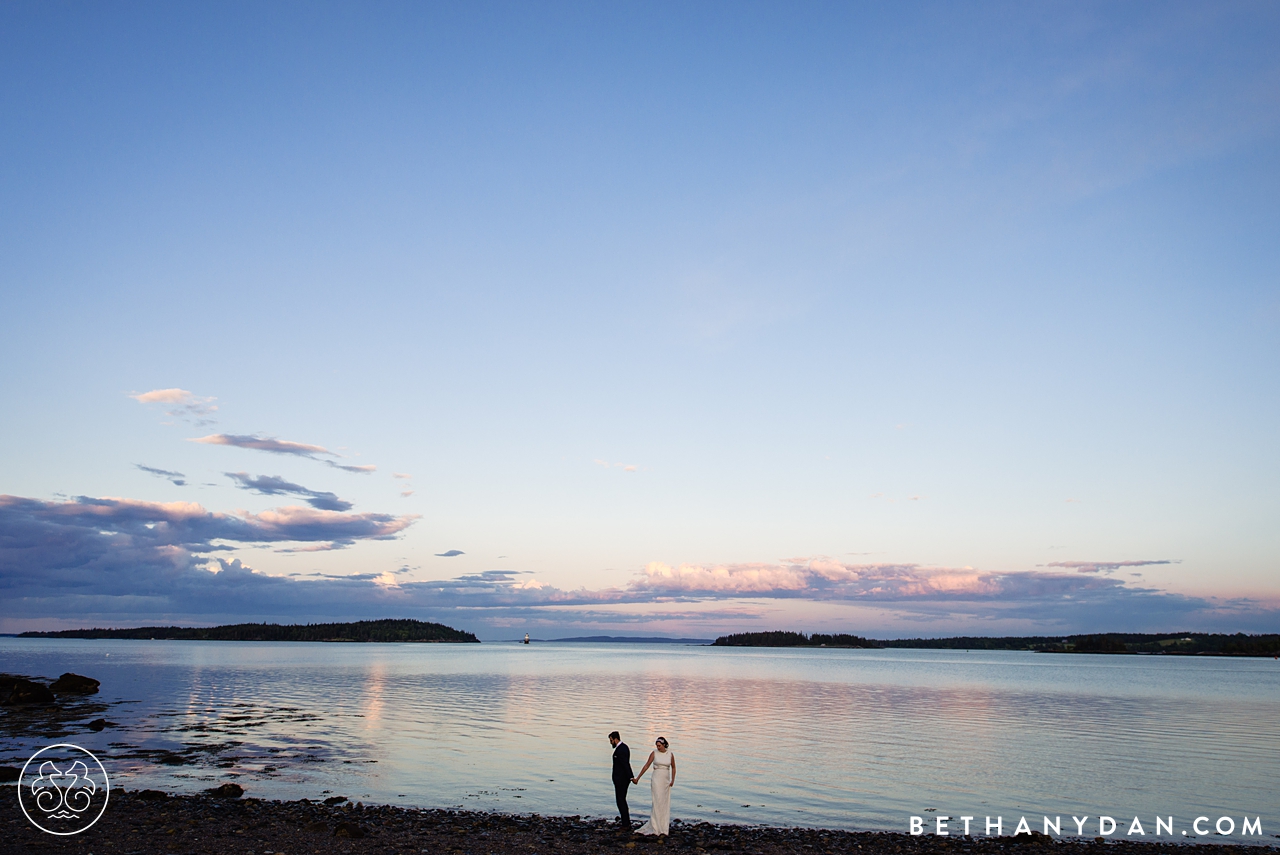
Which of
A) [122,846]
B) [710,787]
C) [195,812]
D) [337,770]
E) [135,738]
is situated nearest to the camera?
[122,846]

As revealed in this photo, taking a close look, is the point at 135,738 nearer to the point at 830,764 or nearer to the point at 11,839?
the point at 11,839

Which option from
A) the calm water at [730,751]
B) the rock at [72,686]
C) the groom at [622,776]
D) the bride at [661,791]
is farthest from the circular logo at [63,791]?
the rock at [72,686]

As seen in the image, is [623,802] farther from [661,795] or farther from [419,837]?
[419,837]

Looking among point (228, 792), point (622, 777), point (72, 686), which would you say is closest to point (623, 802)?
point (622, 777)

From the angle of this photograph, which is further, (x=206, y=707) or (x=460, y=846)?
(x=206, y=707)

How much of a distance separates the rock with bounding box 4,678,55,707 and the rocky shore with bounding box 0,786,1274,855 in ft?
154

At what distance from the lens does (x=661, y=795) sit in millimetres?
24062

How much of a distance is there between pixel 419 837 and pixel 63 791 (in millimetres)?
15295

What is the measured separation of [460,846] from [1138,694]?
10602 centimetres

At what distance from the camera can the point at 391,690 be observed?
87.2 m

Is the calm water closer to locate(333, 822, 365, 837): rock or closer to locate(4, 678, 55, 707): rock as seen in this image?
locate(4, 678, 55, 707): rock

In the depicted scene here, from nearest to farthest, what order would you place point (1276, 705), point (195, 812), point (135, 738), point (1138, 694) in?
point (195, 812), point (135, 738), point (1276, 705), point (1138, 694)

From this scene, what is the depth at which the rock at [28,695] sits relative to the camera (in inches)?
2527

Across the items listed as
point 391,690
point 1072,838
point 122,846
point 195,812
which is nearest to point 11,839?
point 122,846
